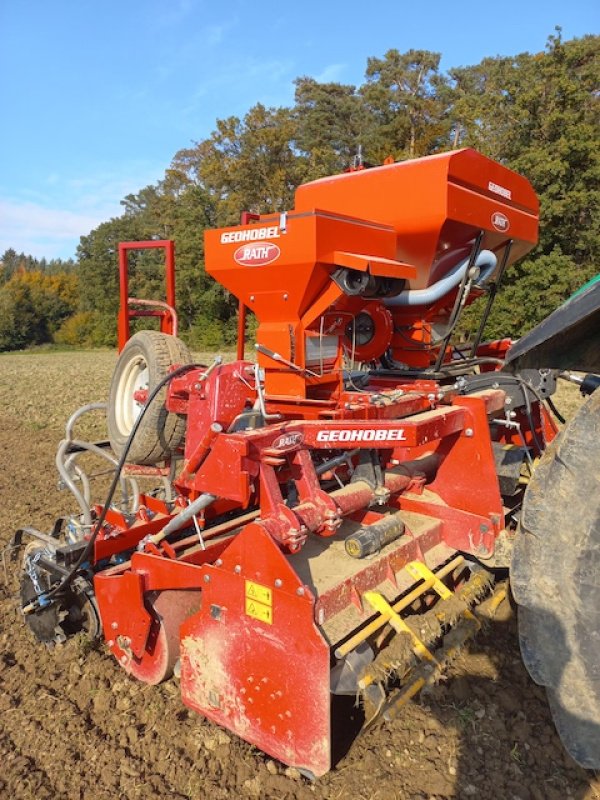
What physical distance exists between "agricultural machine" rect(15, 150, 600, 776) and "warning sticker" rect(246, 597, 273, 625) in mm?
13

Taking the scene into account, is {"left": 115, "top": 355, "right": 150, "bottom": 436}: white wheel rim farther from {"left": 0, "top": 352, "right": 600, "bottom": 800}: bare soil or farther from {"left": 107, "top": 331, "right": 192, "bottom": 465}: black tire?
{"left": 0, "top": 352, "right": 600, "bottom": 800}: bare soil

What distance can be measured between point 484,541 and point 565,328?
1.36 metres

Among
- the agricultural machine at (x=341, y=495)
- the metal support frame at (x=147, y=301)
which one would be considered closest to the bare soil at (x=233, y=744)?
the agricultural machine at (x=341, y=495)

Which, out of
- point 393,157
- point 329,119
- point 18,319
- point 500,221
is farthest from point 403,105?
point 18,319

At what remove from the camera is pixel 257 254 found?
3.02 metres

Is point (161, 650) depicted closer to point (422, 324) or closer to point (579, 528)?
point (579, 528)

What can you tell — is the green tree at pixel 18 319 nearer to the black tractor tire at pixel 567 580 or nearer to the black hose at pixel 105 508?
the black hose at pixel 105 508

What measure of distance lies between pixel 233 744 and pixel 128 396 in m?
2.33

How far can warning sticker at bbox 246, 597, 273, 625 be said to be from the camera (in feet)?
7.59

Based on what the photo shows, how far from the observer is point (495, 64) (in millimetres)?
33031

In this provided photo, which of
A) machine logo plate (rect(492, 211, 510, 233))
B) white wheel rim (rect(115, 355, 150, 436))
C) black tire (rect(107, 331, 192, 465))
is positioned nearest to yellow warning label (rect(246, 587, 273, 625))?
black tire (rect(107, 331, 192, 465))

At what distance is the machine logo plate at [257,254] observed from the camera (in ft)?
9.69

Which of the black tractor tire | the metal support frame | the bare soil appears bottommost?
the bare soil

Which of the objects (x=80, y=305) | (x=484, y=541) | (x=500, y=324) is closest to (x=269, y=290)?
(x=484, y=541)
